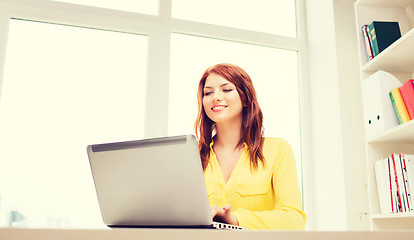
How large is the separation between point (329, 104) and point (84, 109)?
5.07ft

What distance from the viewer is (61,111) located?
228 centimetres

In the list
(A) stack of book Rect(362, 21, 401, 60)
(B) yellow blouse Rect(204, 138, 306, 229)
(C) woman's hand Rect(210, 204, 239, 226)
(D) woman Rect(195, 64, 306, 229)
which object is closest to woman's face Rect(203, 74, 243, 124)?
(D) woman Rect(195, 64, 306, 229)

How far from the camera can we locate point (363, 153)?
2.37m

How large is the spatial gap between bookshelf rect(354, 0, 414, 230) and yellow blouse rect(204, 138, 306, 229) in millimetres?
652

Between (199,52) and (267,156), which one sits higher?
(199,52)

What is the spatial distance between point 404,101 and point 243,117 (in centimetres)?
79

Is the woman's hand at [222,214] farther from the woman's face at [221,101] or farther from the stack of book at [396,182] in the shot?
the stack of book at [396,182]

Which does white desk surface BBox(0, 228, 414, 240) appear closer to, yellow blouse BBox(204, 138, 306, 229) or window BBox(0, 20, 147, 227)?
yellow blouse BBox(204, 138, 306, 229)

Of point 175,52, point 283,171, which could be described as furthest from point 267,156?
point 175,52

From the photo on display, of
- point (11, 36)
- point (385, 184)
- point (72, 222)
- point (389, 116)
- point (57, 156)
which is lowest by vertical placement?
point (72, 222)

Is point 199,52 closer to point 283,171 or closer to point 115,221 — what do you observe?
point 283,171

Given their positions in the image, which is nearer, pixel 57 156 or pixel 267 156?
pixel 267 156

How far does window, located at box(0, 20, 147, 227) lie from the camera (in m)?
2.16

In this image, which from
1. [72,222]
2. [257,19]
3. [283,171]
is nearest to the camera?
[283,171]
